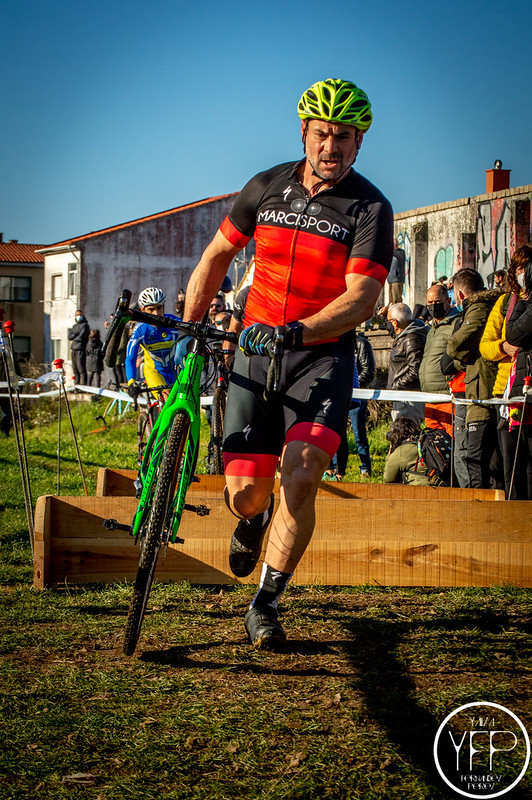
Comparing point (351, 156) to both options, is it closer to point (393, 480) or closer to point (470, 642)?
point (470, 642)

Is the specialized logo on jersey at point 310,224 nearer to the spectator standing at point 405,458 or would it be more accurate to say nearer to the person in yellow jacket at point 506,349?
the person in yellow jacket at point 506,349

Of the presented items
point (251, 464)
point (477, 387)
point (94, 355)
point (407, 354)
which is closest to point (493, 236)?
point (94, 355)

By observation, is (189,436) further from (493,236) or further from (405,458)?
(493,236)

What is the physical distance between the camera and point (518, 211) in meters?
25.5

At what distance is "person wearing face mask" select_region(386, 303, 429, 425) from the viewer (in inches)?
448

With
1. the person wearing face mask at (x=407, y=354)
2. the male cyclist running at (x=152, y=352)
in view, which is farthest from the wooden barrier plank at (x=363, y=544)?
the male cyclist running at (x=152, y=352)

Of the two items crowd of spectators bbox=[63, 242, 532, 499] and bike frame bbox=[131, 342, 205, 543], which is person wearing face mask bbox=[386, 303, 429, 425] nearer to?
crowd of spectators bbox=[63, 242, 532, 499]

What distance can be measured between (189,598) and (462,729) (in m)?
2.70

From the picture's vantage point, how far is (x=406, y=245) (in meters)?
30.5

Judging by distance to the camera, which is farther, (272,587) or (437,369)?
(437,369)

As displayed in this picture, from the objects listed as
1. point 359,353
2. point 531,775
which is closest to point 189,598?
point 531,775

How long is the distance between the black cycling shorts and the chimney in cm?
2918

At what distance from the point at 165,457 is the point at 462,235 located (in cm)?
2464

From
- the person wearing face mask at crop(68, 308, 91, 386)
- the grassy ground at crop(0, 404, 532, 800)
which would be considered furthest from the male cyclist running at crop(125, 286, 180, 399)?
the person wearing face mask at crop(68, 308, 91, 386)
